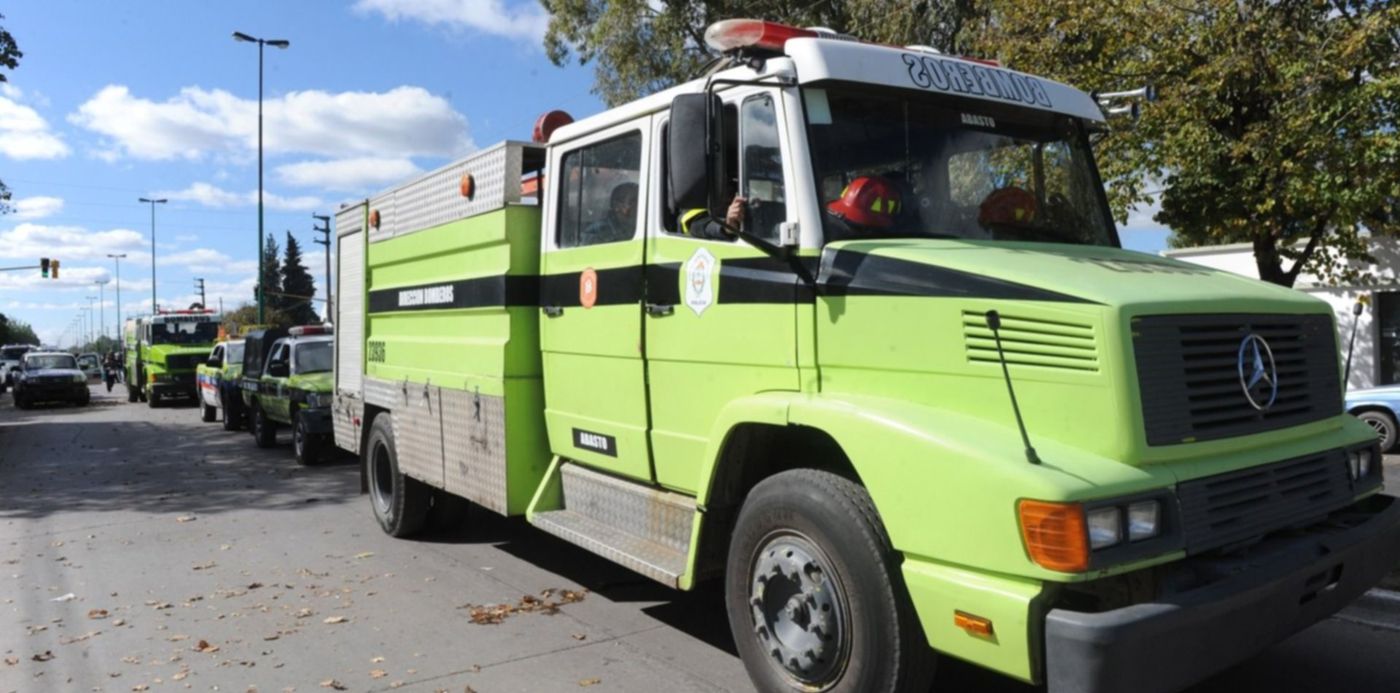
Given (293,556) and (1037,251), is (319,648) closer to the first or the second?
(293,556)

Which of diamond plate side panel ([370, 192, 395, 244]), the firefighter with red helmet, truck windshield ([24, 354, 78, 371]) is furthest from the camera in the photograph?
truck windshield ([24, 354, 78, 371])

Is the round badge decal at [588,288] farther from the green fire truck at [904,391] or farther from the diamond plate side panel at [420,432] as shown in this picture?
the diamond plate side panel at [420,432]

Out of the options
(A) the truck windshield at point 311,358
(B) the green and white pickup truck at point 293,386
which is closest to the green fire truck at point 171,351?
(B) the green and white pickup truck at point 293,386

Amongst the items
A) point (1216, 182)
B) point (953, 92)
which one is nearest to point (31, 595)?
point (953, 92)

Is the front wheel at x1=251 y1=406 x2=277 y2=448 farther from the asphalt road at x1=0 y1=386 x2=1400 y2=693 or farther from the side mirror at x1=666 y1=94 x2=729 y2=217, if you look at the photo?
the side mirror at x1=666 y1=94 x2=729 y2=217

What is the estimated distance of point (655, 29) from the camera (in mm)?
22188

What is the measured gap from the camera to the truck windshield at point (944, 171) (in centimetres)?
412

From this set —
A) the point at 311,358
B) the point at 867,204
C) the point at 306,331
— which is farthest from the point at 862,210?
the point at 306,331

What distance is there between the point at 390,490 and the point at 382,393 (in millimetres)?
805

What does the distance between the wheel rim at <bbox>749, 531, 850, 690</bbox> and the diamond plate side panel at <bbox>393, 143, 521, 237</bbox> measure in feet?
10.1

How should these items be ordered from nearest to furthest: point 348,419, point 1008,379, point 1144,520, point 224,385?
1. point 1144,520
2. point 1008,379
3. point 348,419
4. point 224,385

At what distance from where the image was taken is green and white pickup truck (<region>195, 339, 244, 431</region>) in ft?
61.4

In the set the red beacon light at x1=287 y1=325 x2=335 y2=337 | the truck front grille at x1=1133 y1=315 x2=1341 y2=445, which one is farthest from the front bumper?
the red beacon light at x1=287 y1=325 x2=335 y2=337

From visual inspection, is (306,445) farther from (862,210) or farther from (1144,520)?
(1144,520)
